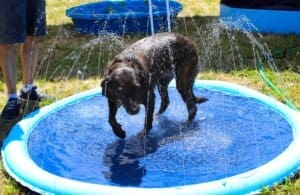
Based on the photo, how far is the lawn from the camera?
6941 mm

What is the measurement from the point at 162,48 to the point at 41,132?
4.86 feet

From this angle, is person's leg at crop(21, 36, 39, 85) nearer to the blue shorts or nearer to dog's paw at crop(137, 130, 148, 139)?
the blue shorts

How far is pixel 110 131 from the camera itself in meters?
5.31

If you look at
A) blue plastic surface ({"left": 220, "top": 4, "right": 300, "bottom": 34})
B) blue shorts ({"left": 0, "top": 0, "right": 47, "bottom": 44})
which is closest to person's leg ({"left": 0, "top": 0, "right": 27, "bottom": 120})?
blue shorts ({"left": 0, "top": 0, "right": 47, "bottom": 44})

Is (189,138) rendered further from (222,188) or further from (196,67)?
(222,188)

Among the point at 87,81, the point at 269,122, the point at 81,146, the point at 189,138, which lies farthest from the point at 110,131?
the point at 87,81

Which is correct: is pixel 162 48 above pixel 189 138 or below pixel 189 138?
above

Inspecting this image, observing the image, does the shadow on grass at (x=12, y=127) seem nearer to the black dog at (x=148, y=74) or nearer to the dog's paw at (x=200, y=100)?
the black dog at (x=148, y=74)

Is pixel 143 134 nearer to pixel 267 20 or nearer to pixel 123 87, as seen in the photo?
pixel 123 87

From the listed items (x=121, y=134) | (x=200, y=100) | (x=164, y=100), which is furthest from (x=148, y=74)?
(x=200, y=100)

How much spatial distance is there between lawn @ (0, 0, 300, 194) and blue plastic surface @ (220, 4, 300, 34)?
0.22 metres

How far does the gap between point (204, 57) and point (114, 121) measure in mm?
3447

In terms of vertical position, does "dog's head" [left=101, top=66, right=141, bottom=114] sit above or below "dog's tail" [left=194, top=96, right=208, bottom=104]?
above

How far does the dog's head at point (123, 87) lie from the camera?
14.5 feet
